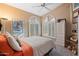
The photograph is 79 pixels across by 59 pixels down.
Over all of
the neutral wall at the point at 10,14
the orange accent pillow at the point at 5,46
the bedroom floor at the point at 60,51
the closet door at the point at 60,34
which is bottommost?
the bedroom floor at the point at 60,51

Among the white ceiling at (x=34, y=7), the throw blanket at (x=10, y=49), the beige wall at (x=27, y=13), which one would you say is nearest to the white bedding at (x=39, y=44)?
the throw blanket at (x=10, y=49)

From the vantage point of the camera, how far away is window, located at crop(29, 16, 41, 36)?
2430 millimetres

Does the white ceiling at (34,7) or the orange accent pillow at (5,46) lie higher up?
the white ceiling at (34,7)

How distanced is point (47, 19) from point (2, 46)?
0.80 m

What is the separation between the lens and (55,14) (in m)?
2.45

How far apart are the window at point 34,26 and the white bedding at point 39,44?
0.08m

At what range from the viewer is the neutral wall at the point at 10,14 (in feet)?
7.82

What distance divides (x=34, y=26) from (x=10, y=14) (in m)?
0.42

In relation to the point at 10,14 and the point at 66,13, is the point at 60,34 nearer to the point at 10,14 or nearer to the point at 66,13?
the point at 66,13

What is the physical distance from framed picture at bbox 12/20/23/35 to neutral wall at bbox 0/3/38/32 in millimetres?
60

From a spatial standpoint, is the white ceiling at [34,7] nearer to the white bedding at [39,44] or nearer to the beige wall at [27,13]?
the beige wall at [27,13]

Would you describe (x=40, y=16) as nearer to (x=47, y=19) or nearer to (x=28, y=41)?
(x=47, y=19)

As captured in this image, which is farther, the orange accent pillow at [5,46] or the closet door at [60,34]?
the closet door at [60,34]

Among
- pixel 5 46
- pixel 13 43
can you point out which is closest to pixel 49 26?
pixel 13 43
